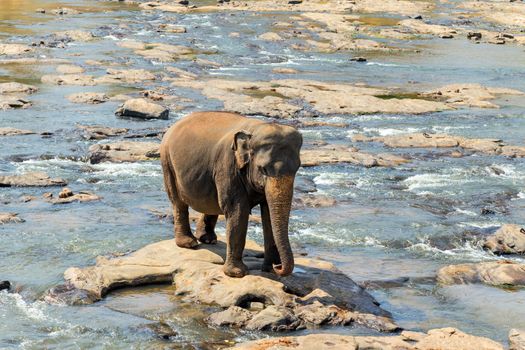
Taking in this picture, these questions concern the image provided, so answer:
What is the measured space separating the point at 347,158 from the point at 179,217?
1170 cm

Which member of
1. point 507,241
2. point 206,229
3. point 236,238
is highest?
point 236,238

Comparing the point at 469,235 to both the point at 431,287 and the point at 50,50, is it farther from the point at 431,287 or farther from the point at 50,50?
the point at 50,50

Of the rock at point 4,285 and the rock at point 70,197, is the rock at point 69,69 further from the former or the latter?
the rock at point 4,285

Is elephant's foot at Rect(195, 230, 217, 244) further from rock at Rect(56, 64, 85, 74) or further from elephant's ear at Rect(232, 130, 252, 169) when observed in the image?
rock at Rect(56, 64, 85, 74)

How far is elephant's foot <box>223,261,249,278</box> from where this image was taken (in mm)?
13766

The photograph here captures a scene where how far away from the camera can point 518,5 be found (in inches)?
3238

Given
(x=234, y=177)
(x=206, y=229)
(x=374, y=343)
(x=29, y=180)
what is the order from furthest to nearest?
(x=29, y=180) → (x=206, y=229) → (x=234, y=177) → (x=374, y=343)

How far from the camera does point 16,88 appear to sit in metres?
36.7

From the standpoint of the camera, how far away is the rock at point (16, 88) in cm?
3622

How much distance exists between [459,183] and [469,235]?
17.0 feet

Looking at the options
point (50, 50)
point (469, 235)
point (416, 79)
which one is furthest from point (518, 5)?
point (469, 235)

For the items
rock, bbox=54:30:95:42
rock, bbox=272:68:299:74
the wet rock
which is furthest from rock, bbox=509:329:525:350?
rock, bbox=54:30:95:42

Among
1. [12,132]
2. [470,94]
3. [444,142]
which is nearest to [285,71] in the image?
[470,94]

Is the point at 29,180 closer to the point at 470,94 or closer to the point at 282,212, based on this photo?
the point at 282,212
